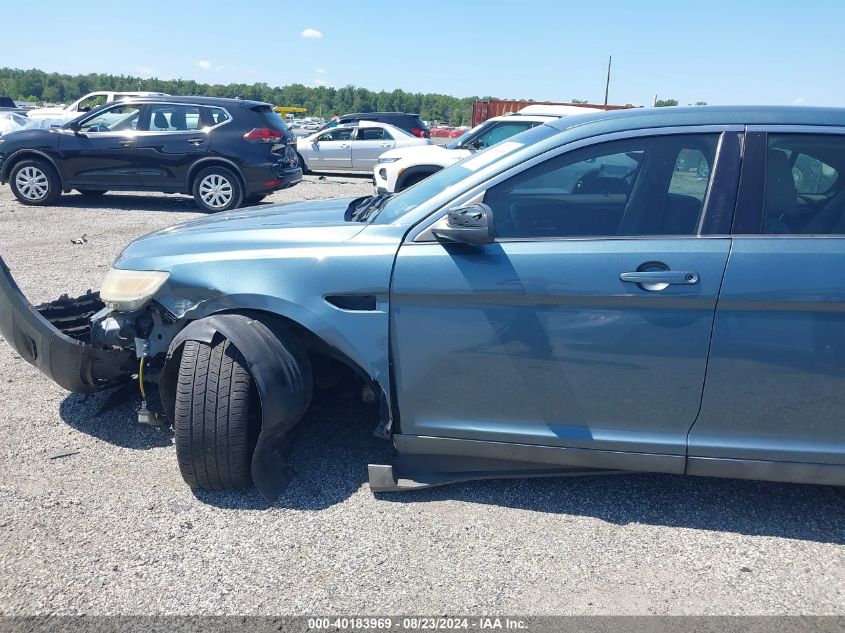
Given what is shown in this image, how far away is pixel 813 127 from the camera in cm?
296

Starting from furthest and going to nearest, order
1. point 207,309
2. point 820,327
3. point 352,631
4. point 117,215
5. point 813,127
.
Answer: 1. point 117,215
2. point 207,309
3. point 813,127
4. point 820,327
5. point 352,631

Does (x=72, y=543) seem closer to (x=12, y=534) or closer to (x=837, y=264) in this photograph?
(x=12, y=534)

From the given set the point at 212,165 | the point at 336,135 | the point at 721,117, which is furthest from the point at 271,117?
the point at 721,117

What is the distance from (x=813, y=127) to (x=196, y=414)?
299 cm

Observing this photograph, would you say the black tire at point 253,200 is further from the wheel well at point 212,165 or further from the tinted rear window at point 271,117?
the tinted rear window at point 271,117

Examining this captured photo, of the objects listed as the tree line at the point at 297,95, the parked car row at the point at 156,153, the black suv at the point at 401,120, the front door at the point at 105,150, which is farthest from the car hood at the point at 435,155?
the tree line at the point at 297,95

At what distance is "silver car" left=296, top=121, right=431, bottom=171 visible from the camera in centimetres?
1839

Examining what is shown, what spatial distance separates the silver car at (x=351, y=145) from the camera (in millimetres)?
18391

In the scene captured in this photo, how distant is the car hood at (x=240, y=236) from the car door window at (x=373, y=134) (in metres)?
15.2

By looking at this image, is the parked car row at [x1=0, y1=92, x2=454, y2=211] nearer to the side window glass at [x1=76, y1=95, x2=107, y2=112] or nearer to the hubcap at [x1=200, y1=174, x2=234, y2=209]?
the hubcap at [x1=200, y1=174, x2=234, y2=209]

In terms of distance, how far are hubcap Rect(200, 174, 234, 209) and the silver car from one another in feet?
24.1

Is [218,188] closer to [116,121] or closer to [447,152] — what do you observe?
[116,121]

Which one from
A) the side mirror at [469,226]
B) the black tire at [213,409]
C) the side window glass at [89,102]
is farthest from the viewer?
the side window glass at [89,102]

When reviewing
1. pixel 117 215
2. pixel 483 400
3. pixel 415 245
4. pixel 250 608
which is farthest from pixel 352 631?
pixel 117 215
